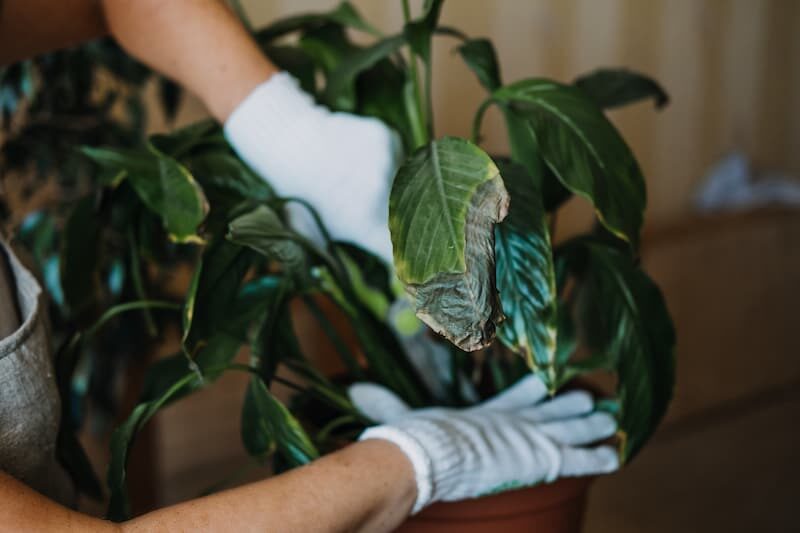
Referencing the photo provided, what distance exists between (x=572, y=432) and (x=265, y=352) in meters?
0.30

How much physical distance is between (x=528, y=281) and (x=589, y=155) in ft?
0.39

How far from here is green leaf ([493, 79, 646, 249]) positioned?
0.75m

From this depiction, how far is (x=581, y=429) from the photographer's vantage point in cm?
89

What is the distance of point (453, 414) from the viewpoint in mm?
845

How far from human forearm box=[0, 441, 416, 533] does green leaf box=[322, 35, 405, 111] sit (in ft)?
1.18

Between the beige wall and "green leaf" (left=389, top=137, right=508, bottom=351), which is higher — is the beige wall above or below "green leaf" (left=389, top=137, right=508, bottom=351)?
below

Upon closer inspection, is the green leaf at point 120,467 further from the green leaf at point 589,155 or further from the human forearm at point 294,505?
the green leaf at point 589,155

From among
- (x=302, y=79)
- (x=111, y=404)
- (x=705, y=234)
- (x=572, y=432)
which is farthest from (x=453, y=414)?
(x=705, y=234)

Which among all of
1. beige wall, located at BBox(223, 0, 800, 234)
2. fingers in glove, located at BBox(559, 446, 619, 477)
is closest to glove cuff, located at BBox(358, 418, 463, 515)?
fingers in glove, located at BBox(559, 446, 619, 477)

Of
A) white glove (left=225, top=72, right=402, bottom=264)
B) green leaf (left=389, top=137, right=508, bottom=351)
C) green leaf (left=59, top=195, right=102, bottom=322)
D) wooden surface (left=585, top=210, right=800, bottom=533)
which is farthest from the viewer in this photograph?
wooden surface (left=585, top=210, right=800, bottom=533)

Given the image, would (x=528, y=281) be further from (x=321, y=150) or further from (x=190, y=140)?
(x=190, y=140)

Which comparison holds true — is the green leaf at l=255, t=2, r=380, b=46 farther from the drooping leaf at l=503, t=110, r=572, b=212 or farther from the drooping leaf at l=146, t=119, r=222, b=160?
the drooping leaf at l=503, t=110, r=572, b=212

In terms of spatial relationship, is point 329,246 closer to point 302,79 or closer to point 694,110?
point 302,79

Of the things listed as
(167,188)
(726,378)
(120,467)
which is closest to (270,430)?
(120,467)
